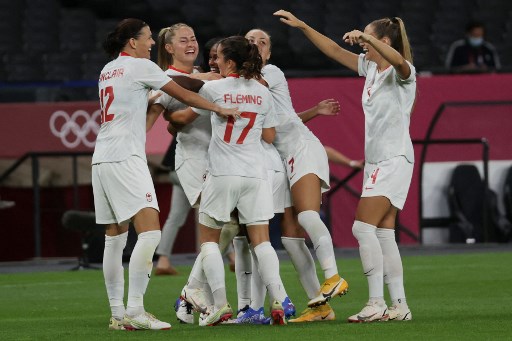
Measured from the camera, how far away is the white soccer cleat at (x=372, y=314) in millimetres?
8094

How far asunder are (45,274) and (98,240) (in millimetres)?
1182

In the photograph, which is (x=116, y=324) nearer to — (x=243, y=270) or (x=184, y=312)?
(x=184, y=312)

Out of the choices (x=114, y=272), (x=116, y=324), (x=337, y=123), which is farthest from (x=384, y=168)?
(x=337, y=123)

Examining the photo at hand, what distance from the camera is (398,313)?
26.9ft

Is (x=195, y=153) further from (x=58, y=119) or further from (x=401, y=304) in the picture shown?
(x=58, y=119)

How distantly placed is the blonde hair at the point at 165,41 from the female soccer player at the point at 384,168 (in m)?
1.26

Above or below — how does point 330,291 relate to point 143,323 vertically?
above

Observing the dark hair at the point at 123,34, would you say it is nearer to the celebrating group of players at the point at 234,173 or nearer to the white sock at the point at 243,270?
the celebrating group of players at the point at 234,173

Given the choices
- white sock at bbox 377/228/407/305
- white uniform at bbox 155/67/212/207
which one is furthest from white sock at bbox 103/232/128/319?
white sock at bbox 377/228/407/305

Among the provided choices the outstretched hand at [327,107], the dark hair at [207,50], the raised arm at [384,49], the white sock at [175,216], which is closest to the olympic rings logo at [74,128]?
the white sock at [175,216]

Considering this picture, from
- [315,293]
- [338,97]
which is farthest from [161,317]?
[338,97]

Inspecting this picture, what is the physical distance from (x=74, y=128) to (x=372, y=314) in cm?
797

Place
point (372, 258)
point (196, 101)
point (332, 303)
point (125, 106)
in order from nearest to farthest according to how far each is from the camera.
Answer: point (196, 101), point (125, 106), point (372, 258), point (332, 303)

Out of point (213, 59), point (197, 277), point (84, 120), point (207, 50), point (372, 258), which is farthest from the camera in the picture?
point (84, 120)
